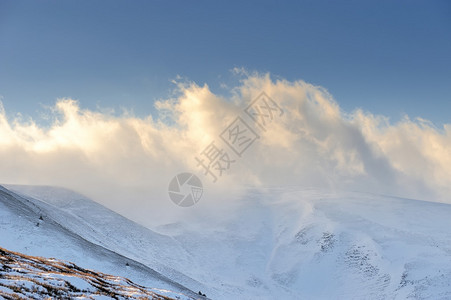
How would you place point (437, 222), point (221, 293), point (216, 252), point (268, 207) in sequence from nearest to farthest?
point (221, 293) → point (437, 222) → point (216, 252) → point (268, 207)

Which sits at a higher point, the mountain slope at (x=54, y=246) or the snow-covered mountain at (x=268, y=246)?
the snow-covered mountain at (x=268, y=246)

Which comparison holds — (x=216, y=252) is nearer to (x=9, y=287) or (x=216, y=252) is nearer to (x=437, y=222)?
(x=437, y=222)

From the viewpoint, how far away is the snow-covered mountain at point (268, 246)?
38438 millimetres

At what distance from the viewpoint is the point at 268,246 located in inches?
3706

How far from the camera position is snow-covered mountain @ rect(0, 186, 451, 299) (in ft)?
126

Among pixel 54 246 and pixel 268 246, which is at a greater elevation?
pixel 268 246

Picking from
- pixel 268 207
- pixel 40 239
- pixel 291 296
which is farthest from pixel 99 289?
pixel 268 207

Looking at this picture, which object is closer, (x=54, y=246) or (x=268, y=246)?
(x=54, y=246)

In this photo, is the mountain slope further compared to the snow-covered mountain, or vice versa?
the snow-covered mountain

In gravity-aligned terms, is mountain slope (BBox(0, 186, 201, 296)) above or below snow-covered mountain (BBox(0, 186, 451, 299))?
below

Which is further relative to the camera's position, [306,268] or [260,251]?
[260,251]

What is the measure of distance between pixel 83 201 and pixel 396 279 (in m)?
92.7

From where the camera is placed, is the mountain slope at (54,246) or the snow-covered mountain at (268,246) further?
the snow-covered mountain at (268,246)

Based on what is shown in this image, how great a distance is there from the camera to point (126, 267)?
125 ft
